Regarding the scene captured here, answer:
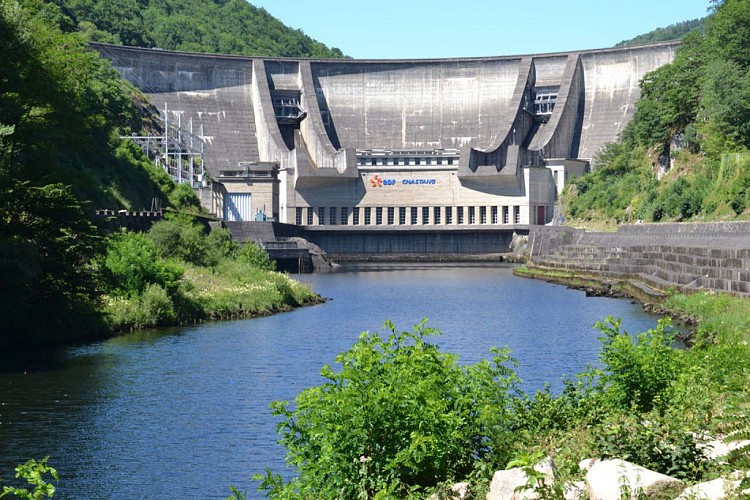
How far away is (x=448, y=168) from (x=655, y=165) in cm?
2375

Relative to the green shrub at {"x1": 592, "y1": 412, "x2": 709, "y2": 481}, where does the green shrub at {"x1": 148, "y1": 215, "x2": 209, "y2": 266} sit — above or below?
below

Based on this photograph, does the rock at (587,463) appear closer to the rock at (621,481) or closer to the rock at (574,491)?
the rock at (574,491)

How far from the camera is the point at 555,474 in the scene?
1184cm

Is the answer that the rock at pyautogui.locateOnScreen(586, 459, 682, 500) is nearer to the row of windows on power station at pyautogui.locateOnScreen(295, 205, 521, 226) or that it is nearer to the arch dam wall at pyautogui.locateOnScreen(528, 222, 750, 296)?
the arch dam wall at pyautogui.locateOnScreen(528, 222, 750, 296)

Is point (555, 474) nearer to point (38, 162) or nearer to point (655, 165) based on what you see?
point (38, 162)

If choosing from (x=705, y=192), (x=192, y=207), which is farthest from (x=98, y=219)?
(x=192, y=207)

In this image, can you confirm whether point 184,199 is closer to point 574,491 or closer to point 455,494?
point 455,494

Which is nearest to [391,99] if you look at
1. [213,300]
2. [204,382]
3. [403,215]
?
[403,215]

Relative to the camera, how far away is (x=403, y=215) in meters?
118

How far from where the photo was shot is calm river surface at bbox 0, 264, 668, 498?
1962cm

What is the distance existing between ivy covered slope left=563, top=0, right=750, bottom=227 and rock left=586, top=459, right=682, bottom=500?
49052mm

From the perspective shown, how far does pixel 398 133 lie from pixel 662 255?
6984 centimetres

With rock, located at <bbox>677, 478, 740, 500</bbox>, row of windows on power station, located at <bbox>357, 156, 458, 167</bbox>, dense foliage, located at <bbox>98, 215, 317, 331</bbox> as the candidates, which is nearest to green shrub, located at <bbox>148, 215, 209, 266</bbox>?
dense foliage, located at <bbox>98, 215, 317, 331</bbox>

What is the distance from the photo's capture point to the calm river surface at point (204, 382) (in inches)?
773
